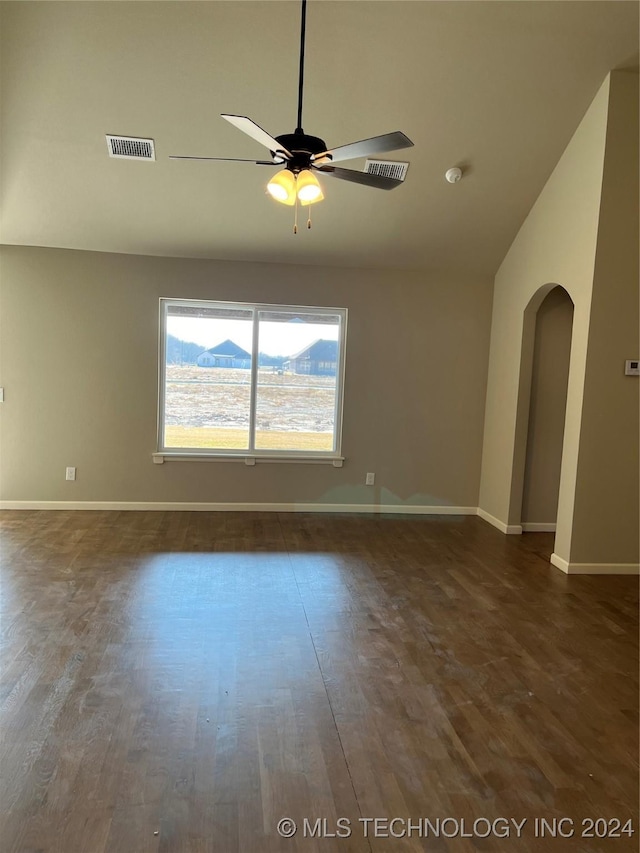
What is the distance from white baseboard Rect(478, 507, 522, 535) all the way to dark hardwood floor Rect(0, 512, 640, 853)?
0.87 meters

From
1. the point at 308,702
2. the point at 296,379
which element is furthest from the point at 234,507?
the point at 308,702

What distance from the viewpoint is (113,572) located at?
3936mm

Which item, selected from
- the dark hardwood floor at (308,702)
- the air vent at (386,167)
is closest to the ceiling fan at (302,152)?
the air vent at (386,167)

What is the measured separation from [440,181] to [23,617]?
435cm

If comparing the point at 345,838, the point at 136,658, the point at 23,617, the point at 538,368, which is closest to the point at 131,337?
the point at 23,617

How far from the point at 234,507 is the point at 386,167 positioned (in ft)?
11.3

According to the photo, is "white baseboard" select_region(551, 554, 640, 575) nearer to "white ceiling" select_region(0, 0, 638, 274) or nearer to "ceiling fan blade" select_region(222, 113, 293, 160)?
"white ceiling" select_region(0, 0, 638, 274)

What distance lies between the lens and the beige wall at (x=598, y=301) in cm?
Result: 398

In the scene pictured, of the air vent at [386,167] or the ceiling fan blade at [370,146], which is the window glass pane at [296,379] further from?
the ceiling fan blade at [370,146]

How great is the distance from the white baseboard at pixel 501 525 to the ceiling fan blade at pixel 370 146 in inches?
150

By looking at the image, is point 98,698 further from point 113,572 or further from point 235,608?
point 113,572

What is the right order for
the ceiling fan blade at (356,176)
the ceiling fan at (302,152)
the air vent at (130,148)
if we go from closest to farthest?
1. the ceiling fan at (302,152)
2. the ceiling fan blade at (356,176)
3. the air vent at (130,148)

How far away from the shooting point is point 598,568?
14.2ft

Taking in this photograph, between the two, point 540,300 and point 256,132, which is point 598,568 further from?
point 256,132
